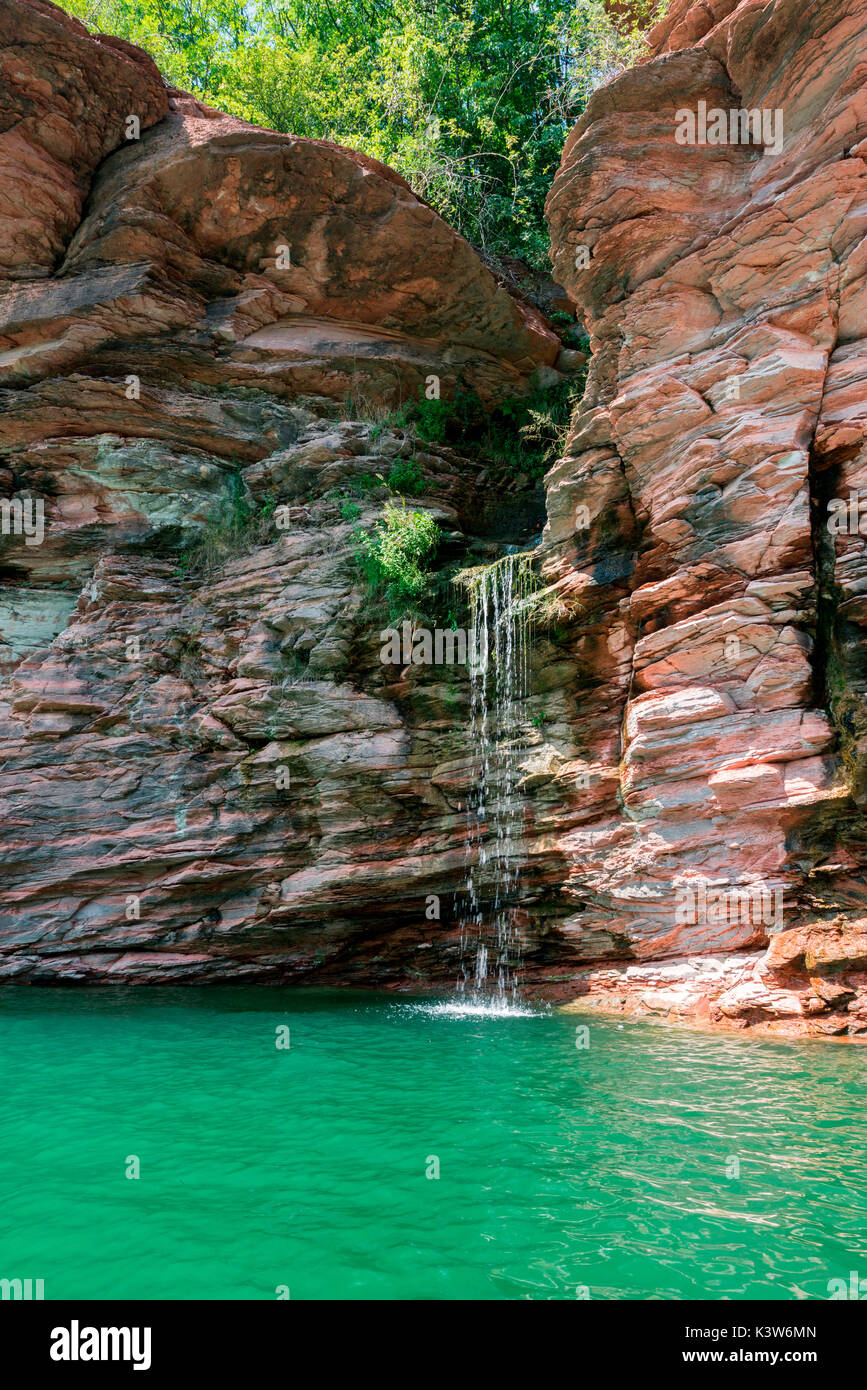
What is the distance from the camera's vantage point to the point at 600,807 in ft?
38.2

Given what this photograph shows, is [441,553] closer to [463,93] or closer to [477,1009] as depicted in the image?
[477,1009]

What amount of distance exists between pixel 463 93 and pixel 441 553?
Result: 45.7 ft

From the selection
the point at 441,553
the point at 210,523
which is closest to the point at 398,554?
the point at 441,553

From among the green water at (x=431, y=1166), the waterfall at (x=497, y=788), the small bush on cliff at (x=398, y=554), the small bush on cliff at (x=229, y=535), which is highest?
the small bush on cliff at (x=229, y=535)

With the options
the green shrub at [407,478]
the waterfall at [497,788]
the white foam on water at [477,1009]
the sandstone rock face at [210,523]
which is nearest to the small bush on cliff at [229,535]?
the sandstone rock face at [210,523]

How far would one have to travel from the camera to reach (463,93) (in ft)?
65.8

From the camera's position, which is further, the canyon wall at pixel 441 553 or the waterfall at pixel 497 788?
the waterfall at pixel 497 788

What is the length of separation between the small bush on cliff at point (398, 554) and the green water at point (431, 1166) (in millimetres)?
7237

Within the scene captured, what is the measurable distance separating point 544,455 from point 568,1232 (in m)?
14.7

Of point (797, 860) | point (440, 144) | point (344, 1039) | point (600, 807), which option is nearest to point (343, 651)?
point (600, 807)

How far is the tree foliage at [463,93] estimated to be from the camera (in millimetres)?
18672

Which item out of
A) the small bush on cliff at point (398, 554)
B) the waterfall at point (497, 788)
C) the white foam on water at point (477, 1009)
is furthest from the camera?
the small bush on cliff at point (398, 554)

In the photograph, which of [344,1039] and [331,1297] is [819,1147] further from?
[344,1039]

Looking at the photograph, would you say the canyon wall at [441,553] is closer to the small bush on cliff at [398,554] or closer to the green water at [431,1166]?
the small bush on cliff at [398,554]
